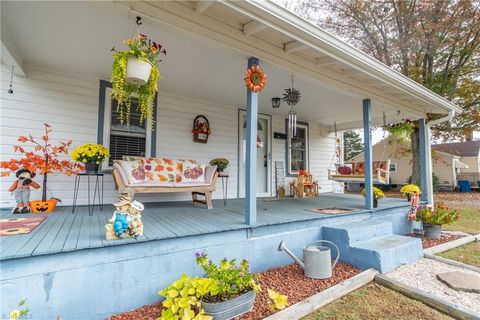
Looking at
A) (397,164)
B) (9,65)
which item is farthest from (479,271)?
(397,164)

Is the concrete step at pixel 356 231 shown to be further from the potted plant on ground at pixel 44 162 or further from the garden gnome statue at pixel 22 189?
the garden gnome statue at pixel 22 189

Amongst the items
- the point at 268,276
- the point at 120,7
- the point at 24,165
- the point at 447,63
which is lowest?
the point at 268,276

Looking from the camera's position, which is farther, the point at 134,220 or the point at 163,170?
the point at 163,170

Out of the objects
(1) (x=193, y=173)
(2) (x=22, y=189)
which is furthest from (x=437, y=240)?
(2) (x=22, y=189)

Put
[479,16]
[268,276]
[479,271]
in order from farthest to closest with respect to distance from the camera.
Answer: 1. [479,16]
2. [479,271]
3. [268,276]

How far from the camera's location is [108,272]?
209 centimetres

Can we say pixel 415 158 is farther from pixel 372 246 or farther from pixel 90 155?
pixel 90 155

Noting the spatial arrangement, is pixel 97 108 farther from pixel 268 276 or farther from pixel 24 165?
pixel 268 276

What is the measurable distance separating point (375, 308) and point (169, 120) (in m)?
4.33

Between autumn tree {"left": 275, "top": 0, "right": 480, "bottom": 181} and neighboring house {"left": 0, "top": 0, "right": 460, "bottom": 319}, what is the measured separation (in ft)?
17.2

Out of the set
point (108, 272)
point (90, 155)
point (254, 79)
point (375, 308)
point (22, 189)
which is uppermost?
point (254, 79)

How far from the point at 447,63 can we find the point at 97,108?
39.7 feet

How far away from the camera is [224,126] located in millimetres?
5711

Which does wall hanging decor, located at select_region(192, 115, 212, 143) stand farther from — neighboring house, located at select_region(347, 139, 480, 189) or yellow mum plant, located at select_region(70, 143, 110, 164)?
neighboring house, located at select_region(347, 139, 480, 189)
